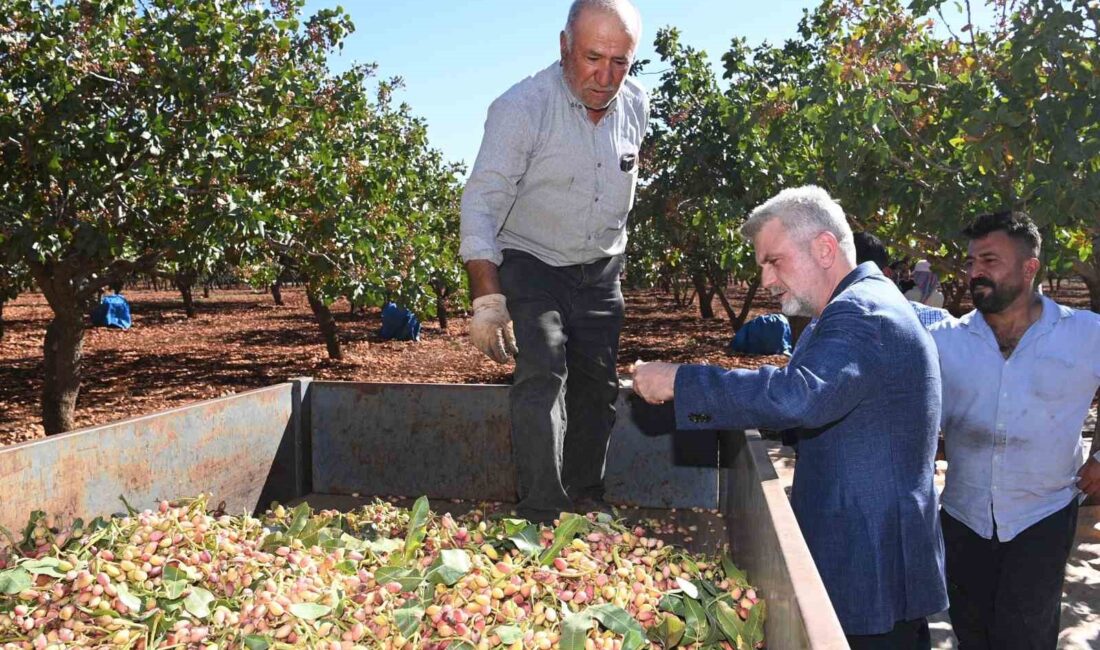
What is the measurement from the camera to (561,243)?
3295mm

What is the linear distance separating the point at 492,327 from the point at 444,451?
970mm

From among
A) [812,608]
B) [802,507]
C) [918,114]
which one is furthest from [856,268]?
[918,114]

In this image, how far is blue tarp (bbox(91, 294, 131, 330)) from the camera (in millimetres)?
25938

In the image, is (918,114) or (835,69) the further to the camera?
(918,114)

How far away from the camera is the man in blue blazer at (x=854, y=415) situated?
86.2 inches

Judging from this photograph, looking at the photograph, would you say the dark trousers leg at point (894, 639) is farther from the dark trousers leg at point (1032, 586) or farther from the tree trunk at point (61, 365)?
the tree trunk at point (61, 365)

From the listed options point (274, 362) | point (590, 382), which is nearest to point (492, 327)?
point (590, 382)

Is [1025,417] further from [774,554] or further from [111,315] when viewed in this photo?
[111,315]

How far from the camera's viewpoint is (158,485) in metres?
3.06

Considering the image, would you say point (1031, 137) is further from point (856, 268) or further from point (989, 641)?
point (856, 268)

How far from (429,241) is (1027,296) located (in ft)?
32.5

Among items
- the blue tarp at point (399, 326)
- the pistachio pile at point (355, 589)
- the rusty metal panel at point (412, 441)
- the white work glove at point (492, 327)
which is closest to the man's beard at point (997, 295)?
the pistachio pile at point (355, 589)

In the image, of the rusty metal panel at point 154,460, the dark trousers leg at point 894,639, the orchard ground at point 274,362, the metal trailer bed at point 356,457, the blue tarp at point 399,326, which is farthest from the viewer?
the blue tarp at point 399,326

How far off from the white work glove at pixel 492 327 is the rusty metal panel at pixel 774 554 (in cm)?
87
